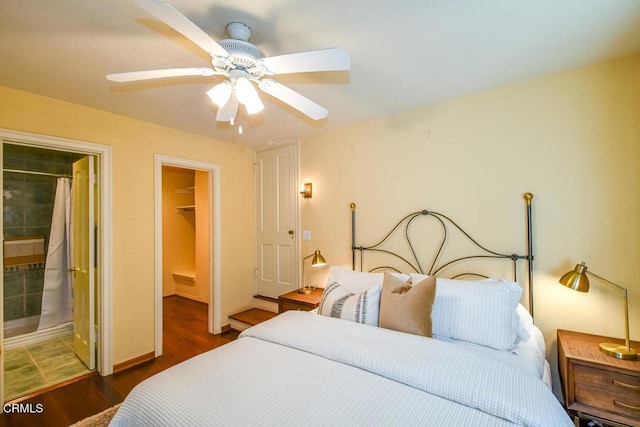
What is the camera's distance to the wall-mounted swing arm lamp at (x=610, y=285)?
5.21ft

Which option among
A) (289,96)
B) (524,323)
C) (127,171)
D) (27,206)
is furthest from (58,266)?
(524,323)

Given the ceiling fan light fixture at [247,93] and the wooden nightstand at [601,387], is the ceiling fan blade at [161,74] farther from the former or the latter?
the wooden nightstand at [601,387]

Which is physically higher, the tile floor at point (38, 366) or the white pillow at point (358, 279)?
the white pillow at point (358, 279)

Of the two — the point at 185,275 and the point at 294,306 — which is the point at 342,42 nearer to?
the point at 294,306

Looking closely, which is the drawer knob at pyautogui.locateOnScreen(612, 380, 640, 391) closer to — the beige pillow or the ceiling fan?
the beige pillow

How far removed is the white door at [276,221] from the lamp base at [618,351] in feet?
8.98

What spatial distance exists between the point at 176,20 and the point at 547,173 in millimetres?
2460

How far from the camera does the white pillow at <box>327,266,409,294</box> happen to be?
2.29m

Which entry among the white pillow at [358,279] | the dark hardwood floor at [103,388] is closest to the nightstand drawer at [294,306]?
the white pillow at [358,279]

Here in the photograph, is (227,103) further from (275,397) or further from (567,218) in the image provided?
(567,218)

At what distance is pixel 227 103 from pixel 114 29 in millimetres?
653

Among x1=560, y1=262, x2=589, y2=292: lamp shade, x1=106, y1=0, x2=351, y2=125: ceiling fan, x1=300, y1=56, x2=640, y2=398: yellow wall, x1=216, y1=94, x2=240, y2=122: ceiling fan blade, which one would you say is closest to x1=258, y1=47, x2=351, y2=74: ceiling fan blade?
x1=106, y1=0, x2=351, y2=125: ceiling fan

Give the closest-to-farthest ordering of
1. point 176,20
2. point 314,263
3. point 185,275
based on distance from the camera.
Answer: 1. point 176,20
2. point 314,263
3. point 185,275

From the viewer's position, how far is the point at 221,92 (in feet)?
5.32
